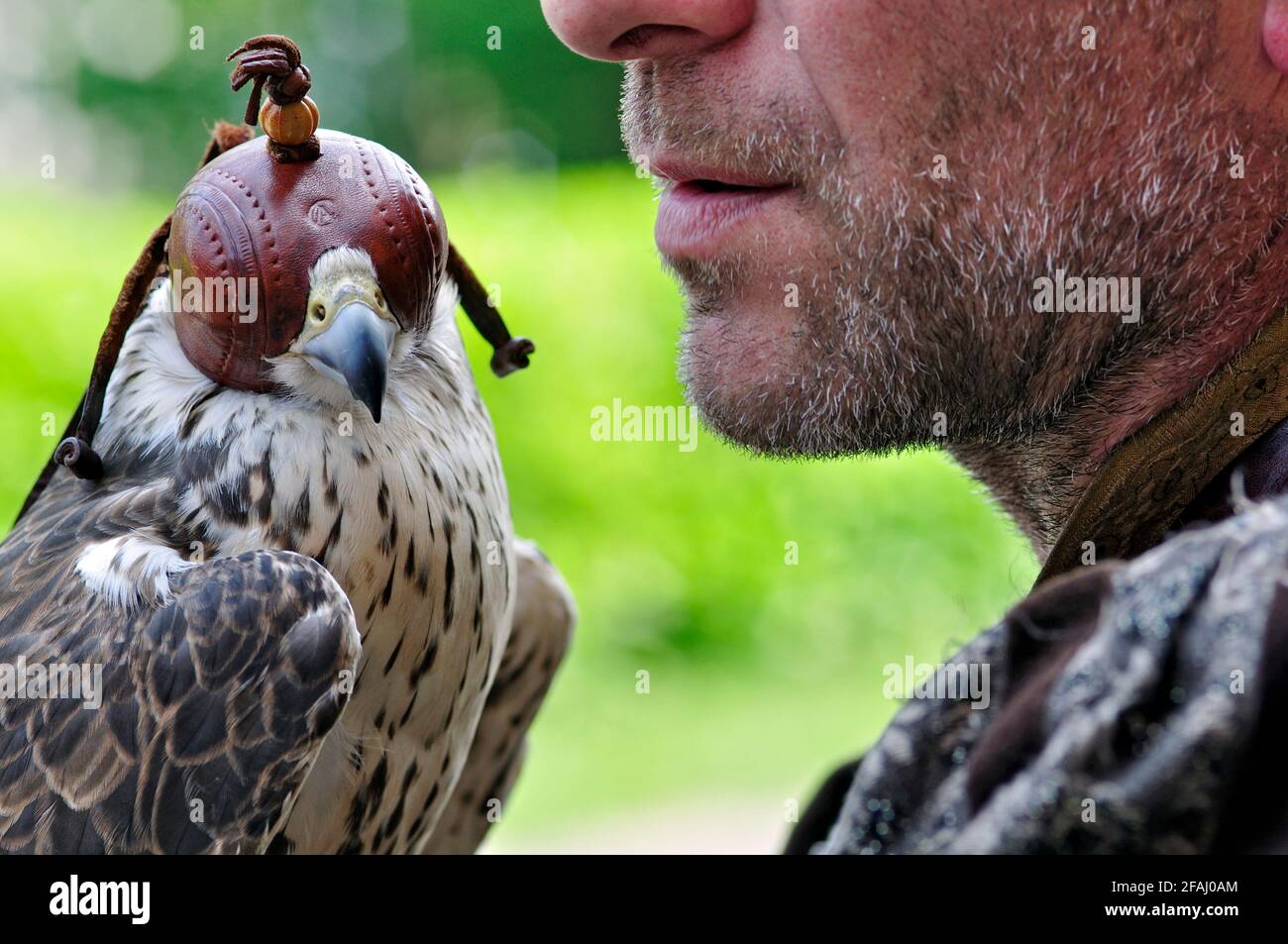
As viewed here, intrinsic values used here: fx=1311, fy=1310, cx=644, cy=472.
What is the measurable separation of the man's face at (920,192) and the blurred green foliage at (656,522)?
4.22 metres

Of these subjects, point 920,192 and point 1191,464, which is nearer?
point 1191,464

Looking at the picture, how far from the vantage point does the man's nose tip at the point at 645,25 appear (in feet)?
Result: 4.57

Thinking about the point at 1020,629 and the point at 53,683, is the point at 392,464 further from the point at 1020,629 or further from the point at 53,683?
the point at 1020,629

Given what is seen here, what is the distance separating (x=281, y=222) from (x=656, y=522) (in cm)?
495

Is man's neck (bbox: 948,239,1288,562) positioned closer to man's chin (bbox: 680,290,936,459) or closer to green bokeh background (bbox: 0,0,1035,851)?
man's chin (bbox: 680,290,936,459)

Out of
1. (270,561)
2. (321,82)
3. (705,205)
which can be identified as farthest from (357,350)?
(321,82)

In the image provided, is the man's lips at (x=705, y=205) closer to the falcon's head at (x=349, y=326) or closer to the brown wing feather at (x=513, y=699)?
the falcon's head at (x=349, y=326)

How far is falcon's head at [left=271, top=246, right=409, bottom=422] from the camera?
4.41 feet

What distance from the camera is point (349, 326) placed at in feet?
4.45

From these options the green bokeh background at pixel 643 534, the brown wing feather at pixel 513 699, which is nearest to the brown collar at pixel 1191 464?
the brown wing feather at pixel 513 699

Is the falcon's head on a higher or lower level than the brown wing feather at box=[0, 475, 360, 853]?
higher

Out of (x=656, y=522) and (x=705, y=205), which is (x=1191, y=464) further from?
(x=656, y=522)

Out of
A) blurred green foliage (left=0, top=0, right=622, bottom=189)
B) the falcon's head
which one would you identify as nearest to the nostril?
the falcon's head
